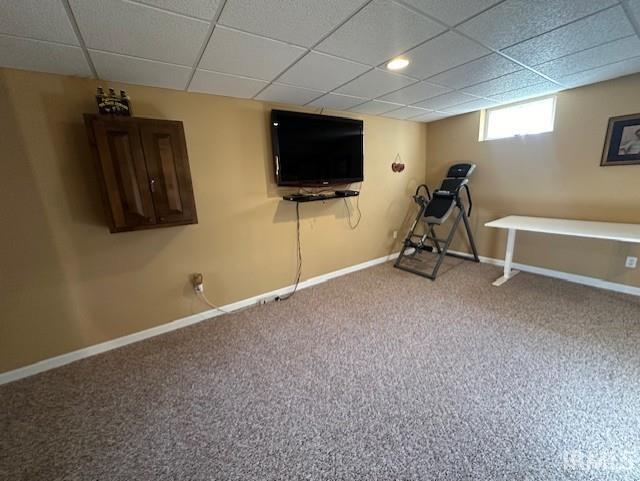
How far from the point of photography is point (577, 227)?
2568 mm

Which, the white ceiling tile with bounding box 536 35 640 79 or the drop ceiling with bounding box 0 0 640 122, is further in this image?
the white ceiling tile with bounding box 536 35 640 79

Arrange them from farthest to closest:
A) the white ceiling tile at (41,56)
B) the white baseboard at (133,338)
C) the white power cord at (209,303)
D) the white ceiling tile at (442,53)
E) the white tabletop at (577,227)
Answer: the white power cord at (209,303) < the white tabletop at (577,227) < the white baseboard at (133,338) < the white ceiling tile at (442,53) < the white ceiling tile at (41,56)

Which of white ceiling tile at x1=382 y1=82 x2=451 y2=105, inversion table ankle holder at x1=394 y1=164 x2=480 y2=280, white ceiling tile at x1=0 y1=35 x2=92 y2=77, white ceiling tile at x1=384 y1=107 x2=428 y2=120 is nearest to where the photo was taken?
white ceiling tile at x1=0 y1=35 x2=92 y2=77

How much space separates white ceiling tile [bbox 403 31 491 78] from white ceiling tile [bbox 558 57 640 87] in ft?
4.37

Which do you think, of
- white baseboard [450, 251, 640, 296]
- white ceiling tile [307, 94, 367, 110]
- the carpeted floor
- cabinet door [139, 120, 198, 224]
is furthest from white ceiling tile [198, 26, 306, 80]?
white baseboard [450, 251, 640, 296]

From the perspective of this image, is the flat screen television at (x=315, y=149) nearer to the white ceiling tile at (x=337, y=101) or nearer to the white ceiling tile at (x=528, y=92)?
the white ceiling tile at (x=337, y=101)

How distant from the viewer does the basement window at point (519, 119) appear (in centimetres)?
304

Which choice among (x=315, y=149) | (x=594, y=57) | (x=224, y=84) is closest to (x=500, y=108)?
(x=594, y=57)

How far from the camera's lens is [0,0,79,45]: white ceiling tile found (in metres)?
1.11

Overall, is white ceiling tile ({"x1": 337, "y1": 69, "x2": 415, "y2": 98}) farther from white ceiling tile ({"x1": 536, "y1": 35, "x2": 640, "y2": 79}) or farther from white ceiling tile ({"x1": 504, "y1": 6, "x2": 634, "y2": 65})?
white ceiling tile ({"x1": 536, "y1": 35, "x2": 640, "y2": 79})

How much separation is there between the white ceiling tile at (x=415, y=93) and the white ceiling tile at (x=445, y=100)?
0.14 m

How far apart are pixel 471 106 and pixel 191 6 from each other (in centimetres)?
334

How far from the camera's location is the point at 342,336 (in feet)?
7.32

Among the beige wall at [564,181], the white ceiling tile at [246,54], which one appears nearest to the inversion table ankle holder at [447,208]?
the beige wall at [564,181]
